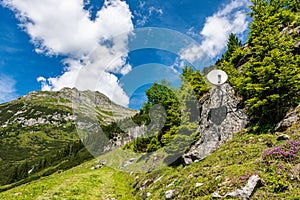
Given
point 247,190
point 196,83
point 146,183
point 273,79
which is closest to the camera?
point 247,190

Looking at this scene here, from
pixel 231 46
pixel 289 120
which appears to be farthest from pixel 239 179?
pixel 231 46

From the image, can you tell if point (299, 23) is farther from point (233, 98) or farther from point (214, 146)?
point (214, 146)

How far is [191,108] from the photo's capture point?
28266mm

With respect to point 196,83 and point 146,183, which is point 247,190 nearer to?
point 146,183

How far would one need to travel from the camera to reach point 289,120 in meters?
15.1

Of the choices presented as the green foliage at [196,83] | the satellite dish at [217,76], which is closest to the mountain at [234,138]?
the green foliage at [196,83]

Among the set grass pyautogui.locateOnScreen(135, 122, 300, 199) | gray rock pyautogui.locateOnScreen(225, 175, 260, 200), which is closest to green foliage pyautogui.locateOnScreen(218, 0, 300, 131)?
grass pyautogui.locateOnScreen(135, 122, 300, 199)

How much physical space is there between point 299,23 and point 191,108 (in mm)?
18290

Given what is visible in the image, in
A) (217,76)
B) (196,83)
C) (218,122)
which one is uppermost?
(196,83)

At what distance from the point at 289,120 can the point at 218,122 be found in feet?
27.3

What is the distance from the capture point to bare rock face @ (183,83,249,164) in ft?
68.2

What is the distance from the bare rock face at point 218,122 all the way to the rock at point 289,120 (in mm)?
5336

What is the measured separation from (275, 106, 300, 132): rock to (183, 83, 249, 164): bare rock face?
17.5 feet

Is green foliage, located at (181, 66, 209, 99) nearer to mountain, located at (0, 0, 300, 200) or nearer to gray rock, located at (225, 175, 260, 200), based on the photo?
mountain, located at (0, 0, 300, 200)
